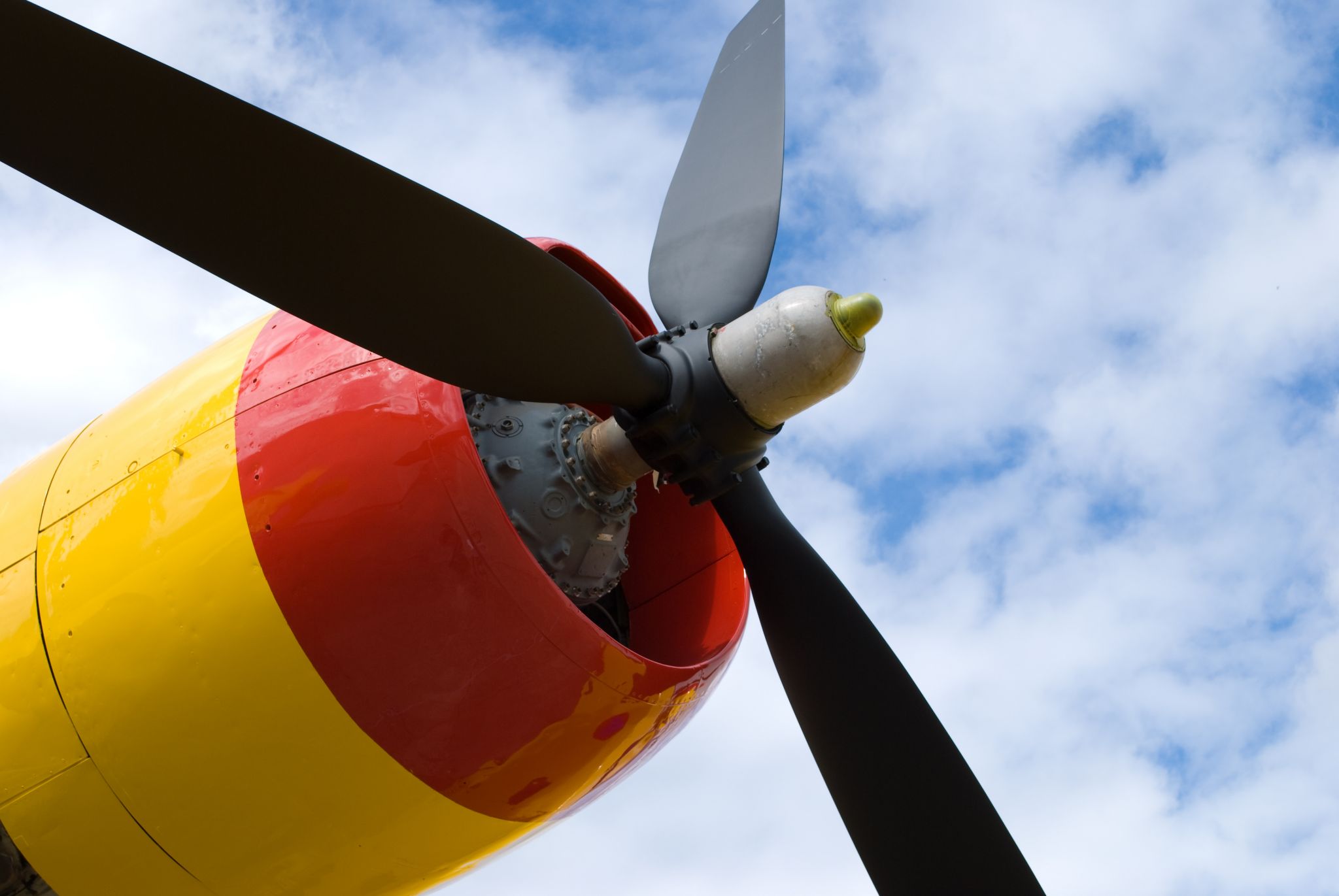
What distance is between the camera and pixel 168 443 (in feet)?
17.5

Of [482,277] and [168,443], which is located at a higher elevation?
[168,443]

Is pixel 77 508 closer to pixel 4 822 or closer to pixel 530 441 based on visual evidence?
pixel 4 822

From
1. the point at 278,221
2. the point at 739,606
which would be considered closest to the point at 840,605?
the point at 739,606

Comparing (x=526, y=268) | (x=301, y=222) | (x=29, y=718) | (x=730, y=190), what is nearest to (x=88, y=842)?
(x=29, y=718)

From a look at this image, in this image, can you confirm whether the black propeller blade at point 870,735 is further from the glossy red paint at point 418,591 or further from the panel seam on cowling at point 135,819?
the panel seam on cowling at point 135,819

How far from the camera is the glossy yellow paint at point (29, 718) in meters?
5.12

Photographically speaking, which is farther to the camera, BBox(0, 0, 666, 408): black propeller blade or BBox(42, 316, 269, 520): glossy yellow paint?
BBox(42, 316, 269, 520): glossy yellow paint

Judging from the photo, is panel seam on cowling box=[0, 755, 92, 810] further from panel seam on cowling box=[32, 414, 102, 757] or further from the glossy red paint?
the glossy red paint

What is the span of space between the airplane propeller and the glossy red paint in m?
0.42

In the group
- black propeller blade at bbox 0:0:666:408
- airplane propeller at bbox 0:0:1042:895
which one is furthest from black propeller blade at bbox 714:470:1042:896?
black propeller blade at bbox 0:0:666:408

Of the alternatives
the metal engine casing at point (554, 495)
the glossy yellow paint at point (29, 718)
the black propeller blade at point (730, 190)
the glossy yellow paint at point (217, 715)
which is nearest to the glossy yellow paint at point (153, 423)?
the glossy yellow paint at point (217, 715)

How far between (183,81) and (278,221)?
56 cm

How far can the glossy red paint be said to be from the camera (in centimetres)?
486

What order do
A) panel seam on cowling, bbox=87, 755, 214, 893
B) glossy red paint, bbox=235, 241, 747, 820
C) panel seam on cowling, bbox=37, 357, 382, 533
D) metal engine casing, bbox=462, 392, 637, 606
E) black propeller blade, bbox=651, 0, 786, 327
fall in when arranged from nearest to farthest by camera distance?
1. glossy red paint, bbox=235, 241, 747, 820
2. panel seam on cowling, bbox=87, 755, 214, 893
3. panel seam on cowling, bbox=37, 357, 382, 533
4. metal engine casing, bbox=462, 392, 637, 606
5. black propeller blade, bbox=651, 0, 786, 327
